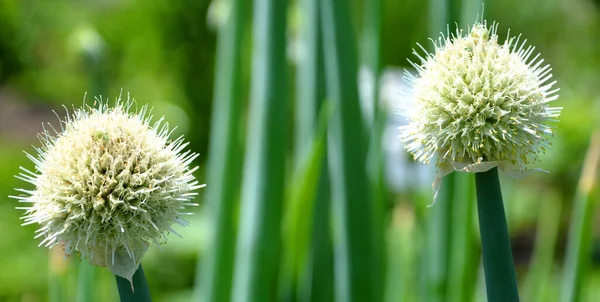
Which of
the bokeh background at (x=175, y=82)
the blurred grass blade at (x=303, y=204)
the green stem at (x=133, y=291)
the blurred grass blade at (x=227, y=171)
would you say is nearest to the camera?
the green stem at (x=133, y=291)

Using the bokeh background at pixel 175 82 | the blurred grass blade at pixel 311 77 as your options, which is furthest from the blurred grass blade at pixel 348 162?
the bokeh background at pixel 175 82

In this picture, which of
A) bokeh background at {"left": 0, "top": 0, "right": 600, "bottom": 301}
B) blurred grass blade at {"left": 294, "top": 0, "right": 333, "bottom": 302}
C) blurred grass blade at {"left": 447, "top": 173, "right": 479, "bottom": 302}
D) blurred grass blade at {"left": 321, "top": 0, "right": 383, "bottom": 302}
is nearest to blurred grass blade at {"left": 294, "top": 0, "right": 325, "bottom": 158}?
blurred grass blade at {"left": 294, "top": 0, "right": 333, "bottom": 302}

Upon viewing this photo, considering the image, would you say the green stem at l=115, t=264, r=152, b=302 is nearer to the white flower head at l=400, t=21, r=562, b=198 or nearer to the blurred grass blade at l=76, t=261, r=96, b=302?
the white flower head at l=400, t=21, r=562, b=198

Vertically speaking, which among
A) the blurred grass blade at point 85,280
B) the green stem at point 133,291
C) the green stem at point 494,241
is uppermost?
the green stem at point 494,241

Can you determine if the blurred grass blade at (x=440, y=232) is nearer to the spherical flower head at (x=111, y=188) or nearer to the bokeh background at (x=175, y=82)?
the spherical flower head at (x=111, y=188)

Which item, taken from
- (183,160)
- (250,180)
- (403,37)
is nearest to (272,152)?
(250,180)

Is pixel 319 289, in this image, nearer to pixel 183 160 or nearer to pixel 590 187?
pixel 590 187

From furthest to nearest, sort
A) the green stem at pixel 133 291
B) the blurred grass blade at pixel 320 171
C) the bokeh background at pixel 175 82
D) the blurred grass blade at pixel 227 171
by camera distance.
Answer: the bokeh background at pixel 175 82
the blurred grass blade at pixel 320 171
the blurred grass blade at pixel 227 171
the green stem at pixel 133 291
